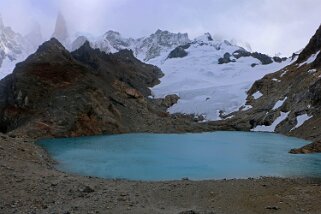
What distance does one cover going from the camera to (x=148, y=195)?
20812 mm

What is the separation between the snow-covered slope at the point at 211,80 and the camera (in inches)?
4523

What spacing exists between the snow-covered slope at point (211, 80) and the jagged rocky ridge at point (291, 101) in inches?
326

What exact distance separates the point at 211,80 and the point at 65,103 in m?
91.4

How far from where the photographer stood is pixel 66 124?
213ft

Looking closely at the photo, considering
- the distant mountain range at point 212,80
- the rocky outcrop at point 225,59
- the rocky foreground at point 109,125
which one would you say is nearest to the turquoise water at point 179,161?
the rocky foreground at point 109,125

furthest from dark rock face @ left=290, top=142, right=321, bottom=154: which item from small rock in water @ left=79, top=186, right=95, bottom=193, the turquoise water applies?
small rock in water @ left=79, top=186, right=95, bottom=193

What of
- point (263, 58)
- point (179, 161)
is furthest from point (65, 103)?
point (263, 58)

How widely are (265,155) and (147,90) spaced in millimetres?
87516

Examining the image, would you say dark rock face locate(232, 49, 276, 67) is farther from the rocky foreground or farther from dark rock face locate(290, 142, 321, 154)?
dark rock face locate(290, 142, 321, 154)

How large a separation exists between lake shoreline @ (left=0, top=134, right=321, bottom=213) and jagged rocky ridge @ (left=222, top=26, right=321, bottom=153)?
41.1 m

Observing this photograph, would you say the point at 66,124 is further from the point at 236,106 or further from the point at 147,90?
the point at 147,90

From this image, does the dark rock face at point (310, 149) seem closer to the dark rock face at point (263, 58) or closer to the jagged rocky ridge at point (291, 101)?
the jagged rocky ridge at point (291, 101)


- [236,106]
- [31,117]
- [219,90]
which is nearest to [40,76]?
[31,117]

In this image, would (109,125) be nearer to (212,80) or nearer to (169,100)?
(169,100)
